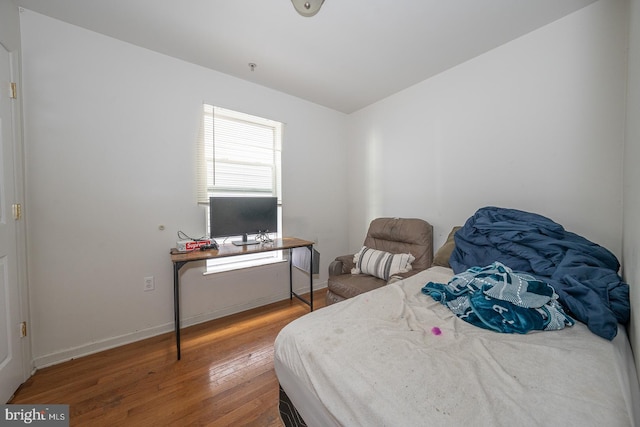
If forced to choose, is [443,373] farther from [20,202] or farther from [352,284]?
[20,202]

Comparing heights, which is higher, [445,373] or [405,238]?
[405,238]

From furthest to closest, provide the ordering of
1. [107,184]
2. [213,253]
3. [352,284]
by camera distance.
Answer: [352,284]
[213,253]
[107,184]

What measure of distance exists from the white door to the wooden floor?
182mm

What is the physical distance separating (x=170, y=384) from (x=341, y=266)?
65.1 inches

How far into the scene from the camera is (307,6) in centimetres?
155

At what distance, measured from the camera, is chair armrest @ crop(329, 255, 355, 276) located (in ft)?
8.09

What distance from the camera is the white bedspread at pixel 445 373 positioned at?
607 mm

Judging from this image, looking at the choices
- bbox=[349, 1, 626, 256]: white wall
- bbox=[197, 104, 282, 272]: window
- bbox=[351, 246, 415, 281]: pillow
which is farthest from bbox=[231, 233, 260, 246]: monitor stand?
bbox=[349, 1, 626, 256]: white wall

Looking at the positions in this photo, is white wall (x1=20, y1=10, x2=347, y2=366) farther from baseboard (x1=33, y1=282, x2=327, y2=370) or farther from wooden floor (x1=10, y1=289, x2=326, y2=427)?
wooden floor (x1=10, y1=289, x2=326, y2=427)

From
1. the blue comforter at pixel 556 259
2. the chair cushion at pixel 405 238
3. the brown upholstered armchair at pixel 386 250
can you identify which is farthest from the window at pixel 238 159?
the blue comforter at pixel 556 259

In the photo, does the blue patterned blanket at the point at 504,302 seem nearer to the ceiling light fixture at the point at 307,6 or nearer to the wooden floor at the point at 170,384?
the wooden floor at the point at 170,384

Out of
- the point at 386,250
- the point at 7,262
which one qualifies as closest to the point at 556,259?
the point at 386,250

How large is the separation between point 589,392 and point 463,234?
1.23 metres

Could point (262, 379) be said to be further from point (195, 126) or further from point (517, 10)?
point (517, 10)
